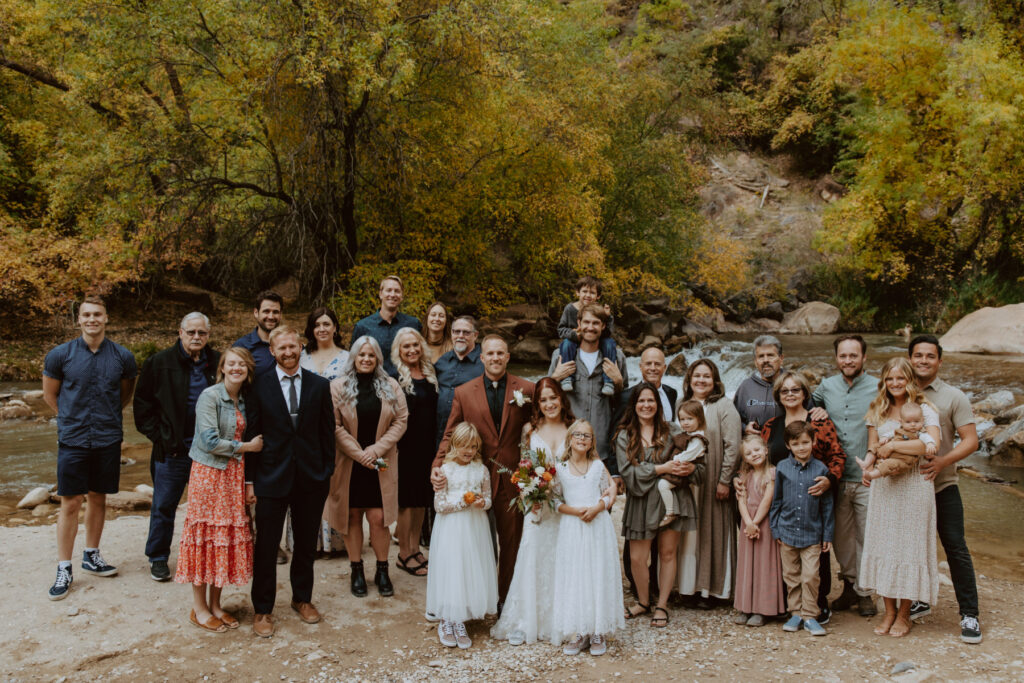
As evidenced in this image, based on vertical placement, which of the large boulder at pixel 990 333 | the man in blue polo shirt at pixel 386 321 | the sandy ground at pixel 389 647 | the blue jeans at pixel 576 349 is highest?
the large boulder at pixel 990 333

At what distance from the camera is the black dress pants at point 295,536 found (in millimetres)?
4453

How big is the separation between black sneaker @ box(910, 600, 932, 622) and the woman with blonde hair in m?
0.29

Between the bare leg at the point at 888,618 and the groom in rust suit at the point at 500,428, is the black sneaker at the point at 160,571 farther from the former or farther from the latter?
the bare leg at the point at 888,618

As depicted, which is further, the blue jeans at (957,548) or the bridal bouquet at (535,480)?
the blue jeans at (957,548)

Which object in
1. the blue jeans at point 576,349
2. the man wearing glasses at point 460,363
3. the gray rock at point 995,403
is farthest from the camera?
the gray rock at point 995,403

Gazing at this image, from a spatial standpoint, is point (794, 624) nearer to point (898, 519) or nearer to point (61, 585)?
point (898, 519)

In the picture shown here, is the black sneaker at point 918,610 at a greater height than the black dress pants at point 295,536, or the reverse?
the black dress pants at point 295,536

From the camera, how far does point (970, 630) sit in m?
4.34

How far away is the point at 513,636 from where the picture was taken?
4.36 meters

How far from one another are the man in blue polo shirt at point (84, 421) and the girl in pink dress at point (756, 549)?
4.33 m

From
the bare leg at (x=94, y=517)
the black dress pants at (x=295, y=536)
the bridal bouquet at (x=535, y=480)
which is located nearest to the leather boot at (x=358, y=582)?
the black dress pants at (x=295, y=536)

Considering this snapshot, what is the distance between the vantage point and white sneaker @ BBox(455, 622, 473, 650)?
4.33 m

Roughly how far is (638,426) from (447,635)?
1.83 metres

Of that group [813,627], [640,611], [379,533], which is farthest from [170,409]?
[813,627]
